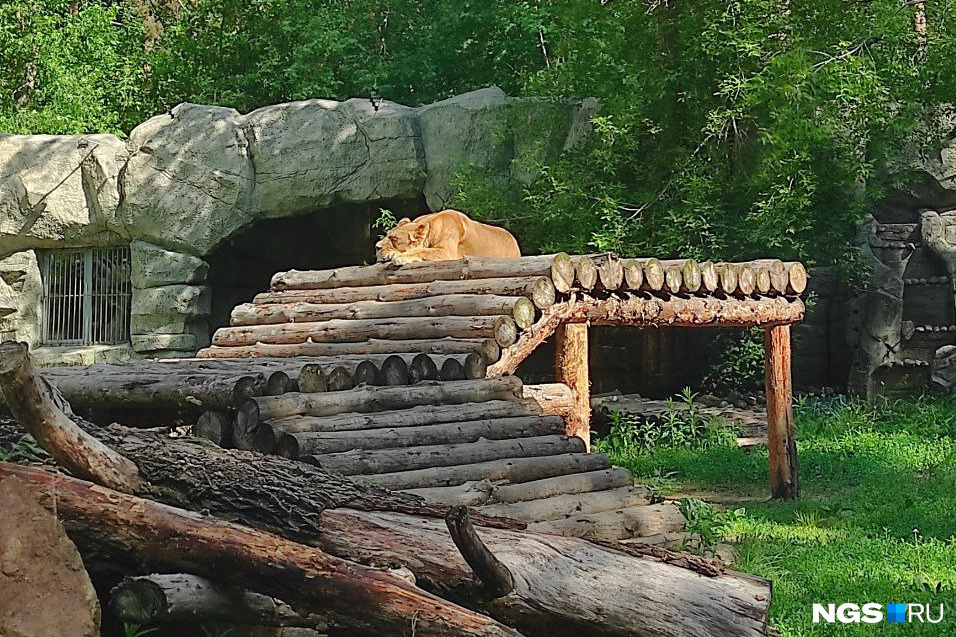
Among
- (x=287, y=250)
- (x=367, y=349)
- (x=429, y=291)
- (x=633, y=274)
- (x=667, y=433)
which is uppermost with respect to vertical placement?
(x=287, y=250)

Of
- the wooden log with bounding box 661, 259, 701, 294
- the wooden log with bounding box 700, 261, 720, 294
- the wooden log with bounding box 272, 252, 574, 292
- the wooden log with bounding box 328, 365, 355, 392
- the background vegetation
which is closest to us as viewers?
the wooden log with bounding box 328, 365, 355, 392

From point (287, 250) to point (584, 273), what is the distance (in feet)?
32.1

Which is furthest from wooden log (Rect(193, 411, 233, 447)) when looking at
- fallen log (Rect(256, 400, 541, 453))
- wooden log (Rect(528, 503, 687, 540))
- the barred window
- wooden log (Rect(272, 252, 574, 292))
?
the barred window

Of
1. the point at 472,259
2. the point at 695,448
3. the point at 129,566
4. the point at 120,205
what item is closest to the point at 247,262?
the point at 120,205

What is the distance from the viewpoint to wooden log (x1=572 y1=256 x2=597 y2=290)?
25.2 ft

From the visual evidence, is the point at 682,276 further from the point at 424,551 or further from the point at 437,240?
the point at 424,551

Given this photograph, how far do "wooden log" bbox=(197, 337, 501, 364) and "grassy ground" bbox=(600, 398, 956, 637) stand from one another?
5.42ft

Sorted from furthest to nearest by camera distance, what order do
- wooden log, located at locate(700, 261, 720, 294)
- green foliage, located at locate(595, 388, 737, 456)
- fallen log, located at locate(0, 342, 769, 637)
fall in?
1. green foliage, located at locate(595, 388, 737, 456)
2. wooden log, located at locate(700, 261, 720, 294)
3. fallen log, located at locate(0, 342, 769, 637)

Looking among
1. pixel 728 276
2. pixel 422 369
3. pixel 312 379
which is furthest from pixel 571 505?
pixel 728 276

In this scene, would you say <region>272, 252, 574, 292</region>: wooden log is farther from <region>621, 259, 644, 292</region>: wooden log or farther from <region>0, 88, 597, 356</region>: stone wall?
<region>0, 88, 597, 356</region>: stone wall

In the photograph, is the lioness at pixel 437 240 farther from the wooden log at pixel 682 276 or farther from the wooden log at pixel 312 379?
the wooden log at pixel 312 379

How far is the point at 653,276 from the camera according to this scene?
8.13 meters

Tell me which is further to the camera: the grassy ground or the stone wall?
the stone wall

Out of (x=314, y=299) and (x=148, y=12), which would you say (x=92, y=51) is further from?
(x=314, y=299)
